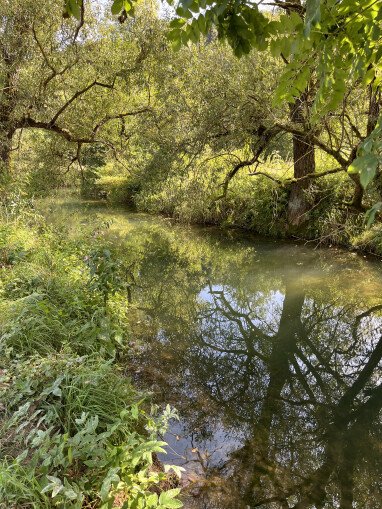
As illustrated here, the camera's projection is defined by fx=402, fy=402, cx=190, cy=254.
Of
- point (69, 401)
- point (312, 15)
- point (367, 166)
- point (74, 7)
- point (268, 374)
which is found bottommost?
point (268, 374)

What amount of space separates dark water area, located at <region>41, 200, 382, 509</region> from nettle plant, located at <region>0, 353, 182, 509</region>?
0.80 meters

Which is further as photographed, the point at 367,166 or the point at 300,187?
the point at 300,187

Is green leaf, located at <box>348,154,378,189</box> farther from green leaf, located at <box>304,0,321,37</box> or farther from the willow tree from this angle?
the willow tree

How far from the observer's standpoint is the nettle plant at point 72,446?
2225 millimetres

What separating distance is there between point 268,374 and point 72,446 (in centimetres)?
334

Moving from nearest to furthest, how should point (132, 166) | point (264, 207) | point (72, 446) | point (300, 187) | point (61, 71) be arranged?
1. point (72, 446)
2. point (61, 71)
3. point (132, 166)
4. point (300, 187)
5. point (264, 207)

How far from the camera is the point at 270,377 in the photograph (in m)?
5.21

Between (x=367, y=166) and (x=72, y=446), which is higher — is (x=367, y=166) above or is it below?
above

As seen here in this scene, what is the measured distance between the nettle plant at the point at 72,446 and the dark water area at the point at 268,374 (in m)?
0.80

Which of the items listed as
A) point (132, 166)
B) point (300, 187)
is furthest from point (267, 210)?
point (132, 166)

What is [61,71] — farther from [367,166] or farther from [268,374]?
[367,166]

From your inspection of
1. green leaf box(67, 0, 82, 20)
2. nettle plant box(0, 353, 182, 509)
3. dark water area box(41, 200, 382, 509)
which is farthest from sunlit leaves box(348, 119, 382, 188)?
dark water area box(41, 200, 382, 509)

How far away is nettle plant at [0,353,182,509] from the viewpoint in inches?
87.6

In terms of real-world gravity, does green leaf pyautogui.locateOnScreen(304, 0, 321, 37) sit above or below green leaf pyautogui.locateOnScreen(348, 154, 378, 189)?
above
